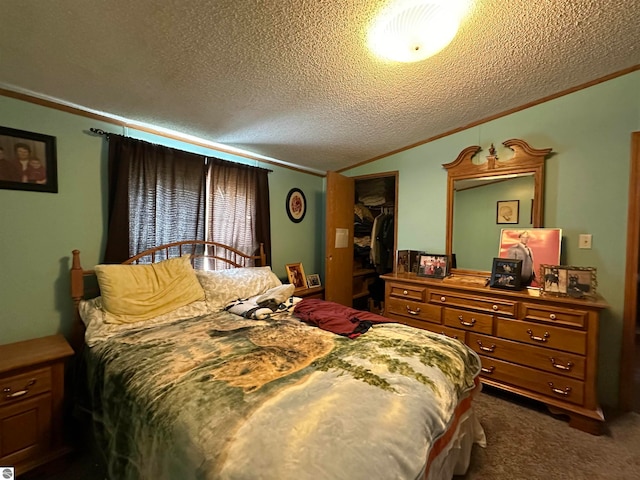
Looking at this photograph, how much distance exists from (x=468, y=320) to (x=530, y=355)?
0.45 meters

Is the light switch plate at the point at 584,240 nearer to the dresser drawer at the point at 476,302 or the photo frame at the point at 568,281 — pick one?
the photo frame at the point at 568,281

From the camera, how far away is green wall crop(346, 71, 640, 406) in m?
2.08

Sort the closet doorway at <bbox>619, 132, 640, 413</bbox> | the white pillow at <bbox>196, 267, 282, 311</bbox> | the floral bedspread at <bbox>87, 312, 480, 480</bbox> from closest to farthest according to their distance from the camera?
1. the floral bedspread at <bbox>87, 312, 480, 480</bbox>
2. the closet doorway at <bbox>619, 132, 640, 413</bbox>
3. the white pillow at <bbox>196, 267, 282, 311</bbox>

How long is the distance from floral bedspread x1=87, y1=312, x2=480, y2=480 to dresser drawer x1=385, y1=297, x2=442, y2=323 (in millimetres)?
924

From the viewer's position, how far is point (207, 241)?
259 centimetres

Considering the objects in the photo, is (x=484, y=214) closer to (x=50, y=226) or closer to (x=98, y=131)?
(x=98, y=131)

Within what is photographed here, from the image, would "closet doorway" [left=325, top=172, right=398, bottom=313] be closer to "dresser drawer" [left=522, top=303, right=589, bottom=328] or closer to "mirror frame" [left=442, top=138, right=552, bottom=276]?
"mirror frame" [left=442, top=138, right=552, bottom=276]

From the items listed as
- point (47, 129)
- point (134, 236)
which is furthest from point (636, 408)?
point (47, 129)

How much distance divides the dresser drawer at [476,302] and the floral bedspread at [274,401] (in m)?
0.79

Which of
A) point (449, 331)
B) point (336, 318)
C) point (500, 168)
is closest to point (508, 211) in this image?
point (500, 168)

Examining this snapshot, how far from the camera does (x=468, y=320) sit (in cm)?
230

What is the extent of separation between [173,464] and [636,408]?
10.3 feet

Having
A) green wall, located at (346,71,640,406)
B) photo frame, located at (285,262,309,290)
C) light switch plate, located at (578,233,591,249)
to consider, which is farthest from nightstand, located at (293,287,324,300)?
light switch plate, located at (578,233,591,249)

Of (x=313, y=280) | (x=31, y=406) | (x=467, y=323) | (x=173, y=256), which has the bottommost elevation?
(x=31, y=406)
